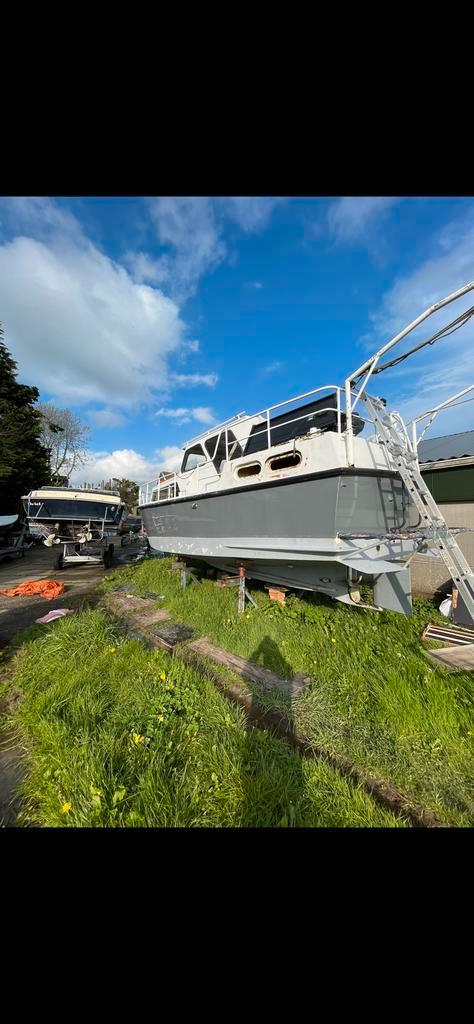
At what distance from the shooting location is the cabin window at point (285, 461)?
3916mm

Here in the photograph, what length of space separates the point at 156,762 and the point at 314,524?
105 inches

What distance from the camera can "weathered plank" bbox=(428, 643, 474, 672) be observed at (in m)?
2.83

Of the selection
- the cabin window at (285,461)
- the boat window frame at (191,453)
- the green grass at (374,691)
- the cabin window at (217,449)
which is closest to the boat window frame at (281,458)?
the cabin window at (285,461)

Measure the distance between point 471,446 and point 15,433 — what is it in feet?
61.3

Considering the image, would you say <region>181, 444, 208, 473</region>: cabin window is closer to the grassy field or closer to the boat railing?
the boat railing

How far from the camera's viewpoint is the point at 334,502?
3449 millimetres

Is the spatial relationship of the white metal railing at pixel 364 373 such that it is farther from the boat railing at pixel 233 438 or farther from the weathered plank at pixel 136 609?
the weathered plank at pixel 136 609

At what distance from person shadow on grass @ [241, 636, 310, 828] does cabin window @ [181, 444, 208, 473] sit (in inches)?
169

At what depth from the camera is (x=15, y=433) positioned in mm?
15172

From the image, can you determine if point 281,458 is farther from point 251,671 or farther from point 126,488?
point 126,488

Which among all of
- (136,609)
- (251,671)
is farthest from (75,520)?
(251,671)

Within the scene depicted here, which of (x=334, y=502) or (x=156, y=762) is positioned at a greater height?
(x=334, y=502)
